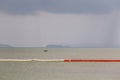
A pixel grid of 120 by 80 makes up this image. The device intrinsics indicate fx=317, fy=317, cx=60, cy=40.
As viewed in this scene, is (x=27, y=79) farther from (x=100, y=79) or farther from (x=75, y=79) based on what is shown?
(x=100, y=79)

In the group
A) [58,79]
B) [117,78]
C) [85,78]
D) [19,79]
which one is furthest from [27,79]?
[117,78]

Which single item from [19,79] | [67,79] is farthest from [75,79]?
[19,79]

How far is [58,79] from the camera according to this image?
38.6 feet

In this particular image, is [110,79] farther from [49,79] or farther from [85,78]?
[49,79]

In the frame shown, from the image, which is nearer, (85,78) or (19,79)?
(19,79)

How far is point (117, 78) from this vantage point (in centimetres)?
1190

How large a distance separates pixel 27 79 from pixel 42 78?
903 millimetres

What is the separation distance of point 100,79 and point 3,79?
3.58 metres

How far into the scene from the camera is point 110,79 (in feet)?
38.6

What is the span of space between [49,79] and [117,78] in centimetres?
255

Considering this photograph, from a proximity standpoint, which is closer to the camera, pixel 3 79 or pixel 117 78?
pixel 3 79

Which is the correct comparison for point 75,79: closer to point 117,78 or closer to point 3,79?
point 117,78

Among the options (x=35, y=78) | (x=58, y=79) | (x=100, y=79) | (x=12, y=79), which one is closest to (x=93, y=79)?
(x=100, y=79)

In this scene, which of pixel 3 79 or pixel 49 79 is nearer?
Answer: pixel 3 79
